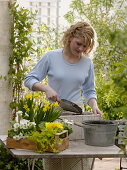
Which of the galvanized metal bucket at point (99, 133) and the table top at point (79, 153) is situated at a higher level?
the galvanized metal bucket at point (99, 133)

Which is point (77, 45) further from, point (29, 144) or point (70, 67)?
point (29, 144)

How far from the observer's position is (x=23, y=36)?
540cm

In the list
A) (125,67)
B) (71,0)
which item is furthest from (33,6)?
(125,67)

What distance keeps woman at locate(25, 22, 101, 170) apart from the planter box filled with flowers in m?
0.36

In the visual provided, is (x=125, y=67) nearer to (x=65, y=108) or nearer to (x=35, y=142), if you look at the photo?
→ (x=35, y=142)

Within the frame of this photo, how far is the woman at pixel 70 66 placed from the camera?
352 cm

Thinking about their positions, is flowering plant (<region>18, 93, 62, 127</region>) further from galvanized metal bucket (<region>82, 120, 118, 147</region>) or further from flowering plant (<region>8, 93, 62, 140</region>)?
galvanized metal bucket (<region>82, 120, 118, 147</region>)

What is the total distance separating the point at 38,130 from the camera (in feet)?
9.78

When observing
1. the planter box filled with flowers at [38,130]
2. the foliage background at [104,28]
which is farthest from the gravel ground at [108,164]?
the planter box filled with flowers at [38,130]

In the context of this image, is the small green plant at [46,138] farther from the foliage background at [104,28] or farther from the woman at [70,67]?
the foliage background at [104,28]

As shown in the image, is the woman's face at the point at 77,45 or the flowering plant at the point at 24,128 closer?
the flowering plant at the point at 24,128

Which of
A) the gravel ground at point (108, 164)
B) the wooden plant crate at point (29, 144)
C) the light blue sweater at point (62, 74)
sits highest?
the light blue sweater at point (62, 74)

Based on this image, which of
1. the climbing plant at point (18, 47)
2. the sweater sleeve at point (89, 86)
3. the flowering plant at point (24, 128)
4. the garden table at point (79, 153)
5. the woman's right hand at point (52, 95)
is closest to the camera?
the garden table at point (79, 153)

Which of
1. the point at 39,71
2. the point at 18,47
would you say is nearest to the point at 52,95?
the point at 39,71
